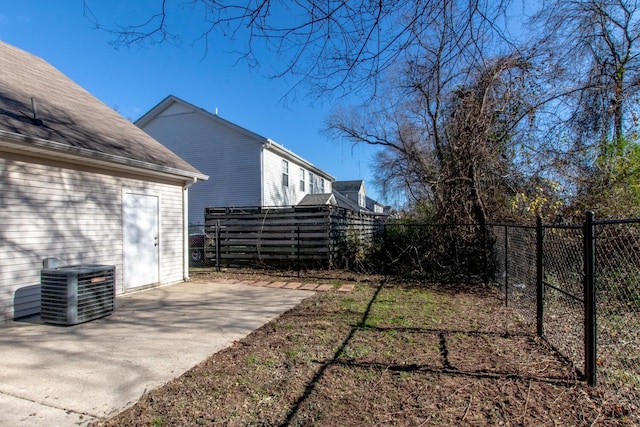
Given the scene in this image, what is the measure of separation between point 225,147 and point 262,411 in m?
14.4

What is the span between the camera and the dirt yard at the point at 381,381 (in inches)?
98.7

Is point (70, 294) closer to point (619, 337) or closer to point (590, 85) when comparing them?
point (619, 337)

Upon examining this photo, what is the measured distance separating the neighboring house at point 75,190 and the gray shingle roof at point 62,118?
2 cm

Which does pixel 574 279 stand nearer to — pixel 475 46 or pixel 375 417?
pixel 475 46

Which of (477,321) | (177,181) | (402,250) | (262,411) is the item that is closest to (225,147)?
(177,181)

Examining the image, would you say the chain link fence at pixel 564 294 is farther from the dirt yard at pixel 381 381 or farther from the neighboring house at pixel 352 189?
the neighboring house at pixel 352 189

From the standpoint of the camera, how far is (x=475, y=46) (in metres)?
3.07

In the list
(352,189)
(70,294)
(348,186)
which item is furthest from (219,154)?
(348,186)

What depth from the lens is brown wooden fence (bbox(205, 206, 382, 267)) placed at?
9750 millimetres

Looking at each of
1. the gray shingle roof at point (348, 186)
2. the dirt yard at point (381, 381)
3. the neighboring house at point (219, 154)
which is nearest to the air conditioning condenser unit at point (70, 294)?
the dirt yard at point (381, 381)

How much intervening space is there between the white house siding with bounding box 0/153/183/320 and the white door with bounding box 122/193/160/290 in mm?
151

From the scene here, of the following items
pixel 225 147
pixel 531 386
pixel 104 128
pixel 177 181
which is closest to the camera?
pixel 531 386

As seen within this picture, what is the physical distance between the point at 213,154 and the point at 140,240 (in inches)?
380

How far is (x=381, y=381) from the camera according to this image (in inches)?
120
